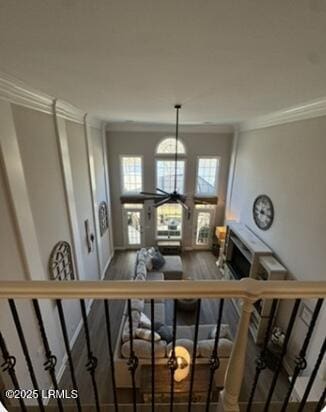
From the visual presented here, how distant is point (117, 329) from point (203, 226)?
4552 mm

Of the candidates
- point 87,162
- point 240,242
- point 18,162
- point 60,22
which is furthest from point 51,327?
point 240,242

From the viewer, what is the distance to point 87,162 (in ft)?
17.5

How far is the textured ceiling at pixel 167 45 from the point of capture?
1.12 meters

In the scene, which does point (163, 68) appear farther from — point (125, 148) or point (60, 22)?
point (125, 148)

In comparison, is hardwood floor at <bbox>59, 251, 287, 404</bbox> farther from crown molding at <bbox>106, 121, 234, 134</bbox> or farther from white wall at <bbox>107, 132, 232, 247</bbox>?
crown molding at <bbox>106, 121, 234, 134</bbox>

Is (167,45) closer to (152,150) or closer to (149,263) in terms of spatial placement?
(149,263)

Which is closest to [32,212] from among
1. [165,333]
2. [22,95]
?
[22,95]

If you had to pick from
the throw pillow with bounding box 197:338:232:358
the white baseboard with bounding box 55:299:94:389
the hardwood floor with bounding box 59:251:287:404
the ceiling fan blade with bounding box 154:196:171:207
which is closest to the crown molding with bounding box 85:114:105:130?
the ceiling fan blade with bounding box 154:196:171:207

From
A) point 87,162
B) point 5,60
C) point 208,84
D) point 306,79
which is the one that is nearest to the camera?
point 5,60

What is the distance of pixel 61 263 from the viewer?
152 inches

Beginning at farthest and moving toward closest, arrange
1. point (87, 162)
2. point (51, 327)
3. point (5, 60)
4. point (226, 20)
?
point (87, 162) < point (51, 327) < point (5, 60) < point (226, 20)

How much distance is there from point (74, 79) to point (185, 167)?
212 inches

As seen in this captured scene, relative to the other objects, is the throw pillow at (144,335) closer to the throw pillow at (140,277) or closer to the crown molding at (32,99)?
the throw pillow at (140,277)

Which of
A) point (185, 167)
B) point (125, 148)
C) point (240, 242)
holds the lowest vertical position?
point (240, 242)
